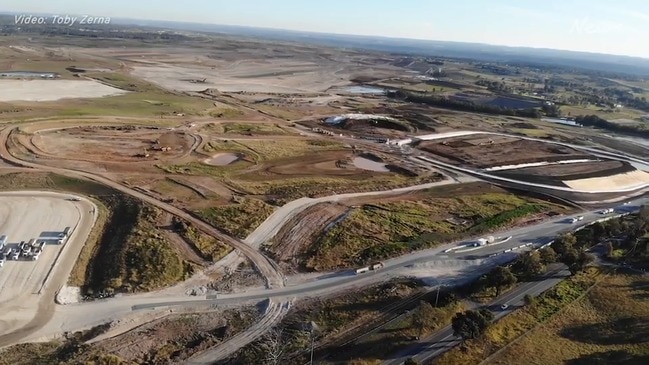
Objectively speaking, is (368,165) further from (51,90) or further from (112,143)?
(51,90)

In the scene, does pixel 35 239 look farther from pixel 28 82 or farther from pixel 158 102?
pixel 28 82

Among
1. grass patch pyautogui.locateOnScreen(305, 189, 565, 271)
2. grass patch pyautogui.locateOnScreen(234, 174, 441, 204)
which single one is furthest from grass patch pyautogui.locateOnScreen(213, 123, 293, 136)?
grass patch pyautogui.locateOnScreen(305, 189, 565, 271)

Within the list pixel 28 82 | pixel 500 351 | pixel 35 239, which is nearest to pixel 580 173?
pixel 500 351

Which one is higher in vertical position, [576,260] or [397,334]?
[576,260]

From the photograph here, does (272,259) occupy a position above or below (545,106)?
below

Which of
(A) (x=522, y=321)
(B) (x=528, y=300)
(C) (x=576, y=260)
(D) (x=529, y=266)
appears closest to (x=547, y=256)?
(C) (x=576, y=260)

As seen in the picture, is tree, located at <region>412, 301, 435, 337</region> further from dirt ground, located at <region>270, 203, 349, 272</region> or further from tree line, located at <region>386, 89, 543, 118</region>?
tree line, located at <region>386, 89, 543, 118</region>
